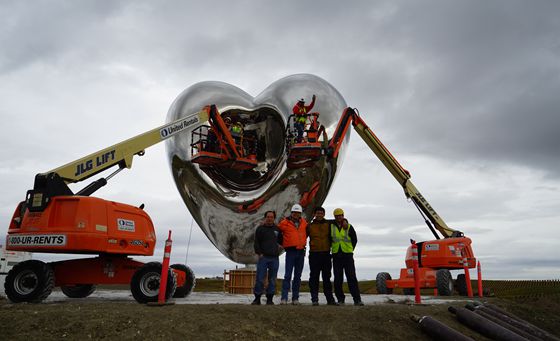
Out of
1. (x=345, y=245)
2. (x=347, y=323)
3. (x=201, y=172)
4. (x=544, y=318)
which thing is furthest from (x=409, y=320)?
(x=201, y=172)

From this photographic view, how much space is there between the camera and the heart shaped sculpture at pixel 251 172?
1182 centimetres

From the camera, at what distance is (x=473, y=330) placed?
6871 millimetres

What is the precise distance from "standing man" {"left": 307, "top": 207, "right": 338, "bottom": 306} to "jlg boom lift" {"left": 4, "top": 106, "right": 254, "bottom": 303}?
8.40 feet

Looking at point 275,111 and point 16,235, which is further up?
point 275,111

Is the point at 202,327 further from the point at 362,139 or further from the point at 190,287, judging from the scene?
the point at 362,139

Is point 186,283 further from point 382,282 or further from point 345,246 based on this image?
point 382,282

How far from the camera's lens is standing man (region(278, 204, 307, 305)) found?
802 cm

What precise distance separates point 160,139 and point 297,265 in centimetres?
426

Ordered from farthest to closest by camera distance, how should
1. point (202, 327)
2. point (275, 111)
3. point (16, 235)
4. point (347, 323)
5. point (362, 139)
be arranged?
point (362, 139), point (275, 111), point (16, 235), point (347, 323), point (202, 327)

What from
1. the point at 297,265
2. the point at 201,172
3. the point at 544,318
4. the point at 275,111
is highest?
the point at 275,111

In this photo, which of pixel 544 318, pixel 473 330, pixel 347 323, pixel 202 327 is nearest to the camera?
pixel 202 327

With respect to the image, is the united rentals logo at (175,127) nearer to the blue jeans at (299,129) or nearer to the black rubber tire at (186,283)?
the blue jeans at (299,129)

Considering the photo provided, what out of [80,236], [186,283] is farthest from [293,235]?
[80,236]

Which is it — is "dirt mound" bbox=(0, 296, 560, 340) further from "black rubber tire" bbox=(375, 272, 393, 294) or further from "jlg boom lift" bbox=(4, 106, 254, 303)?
"black rubber tire" bbox=(375, 272, 393, 294)
